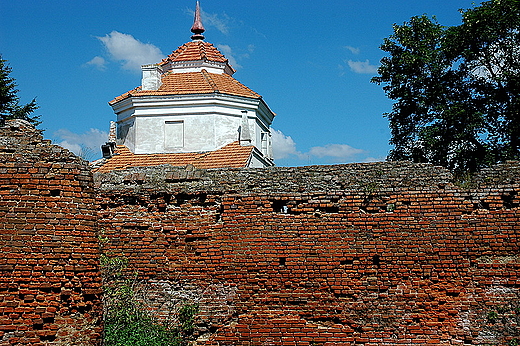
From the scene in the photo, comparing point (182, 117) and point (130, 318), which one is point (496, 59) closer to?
point (182, 117)

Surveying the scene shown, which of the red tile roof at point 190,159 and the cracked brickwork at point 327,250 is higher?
the red tile roof at point 190,159

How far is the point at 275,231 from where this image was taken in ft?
26.6

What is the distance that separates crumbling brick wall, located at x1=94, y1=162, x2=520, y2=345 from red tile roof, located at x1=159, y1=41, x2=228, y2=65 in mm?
12514

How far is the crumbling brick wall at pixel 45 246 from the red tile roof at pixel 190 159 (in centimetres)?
826

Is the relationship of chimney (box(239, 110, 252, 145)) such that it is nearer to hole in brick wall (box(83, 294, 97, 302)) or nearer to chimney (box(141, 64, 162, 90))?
chimney (box(141, 64, 162, 90))

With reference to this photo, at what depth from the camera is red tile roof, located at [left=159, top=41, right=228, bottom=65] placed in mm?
20281

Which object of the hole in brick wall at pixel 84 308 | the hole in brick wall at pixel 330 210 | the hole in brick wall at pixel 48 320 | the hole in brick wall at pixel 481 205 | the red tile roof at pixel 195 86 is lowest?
the hole in brick wall at pixel 48 320

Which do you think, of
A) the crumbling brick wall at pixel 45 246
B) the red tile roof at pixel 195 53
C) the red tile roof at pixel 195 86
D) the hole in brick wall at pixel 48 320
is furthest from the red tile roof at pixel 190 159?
the hole in brick wall at pixel 48 320

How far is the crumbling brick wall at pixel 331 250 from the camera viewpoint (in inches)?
301

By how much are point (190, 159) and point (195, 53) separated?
6106 mm

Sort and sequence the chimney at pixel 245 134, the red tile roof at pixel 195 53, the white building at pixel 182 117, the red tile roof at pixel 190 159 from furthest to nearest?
the red tile roof at pixel 195 53, the white building at pixel 182 117, the chimney at pixel 245 134, the red tile roof at pixel 190 159

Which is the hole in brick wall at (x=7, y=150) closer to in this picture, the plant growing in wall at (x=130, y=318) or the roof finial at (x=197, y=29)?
the plant growing in wall at (x=130, y=318)

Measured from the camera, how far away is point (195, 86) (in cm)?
1850

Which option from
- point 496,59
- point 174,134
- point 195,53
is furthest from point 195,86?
point 496,59
